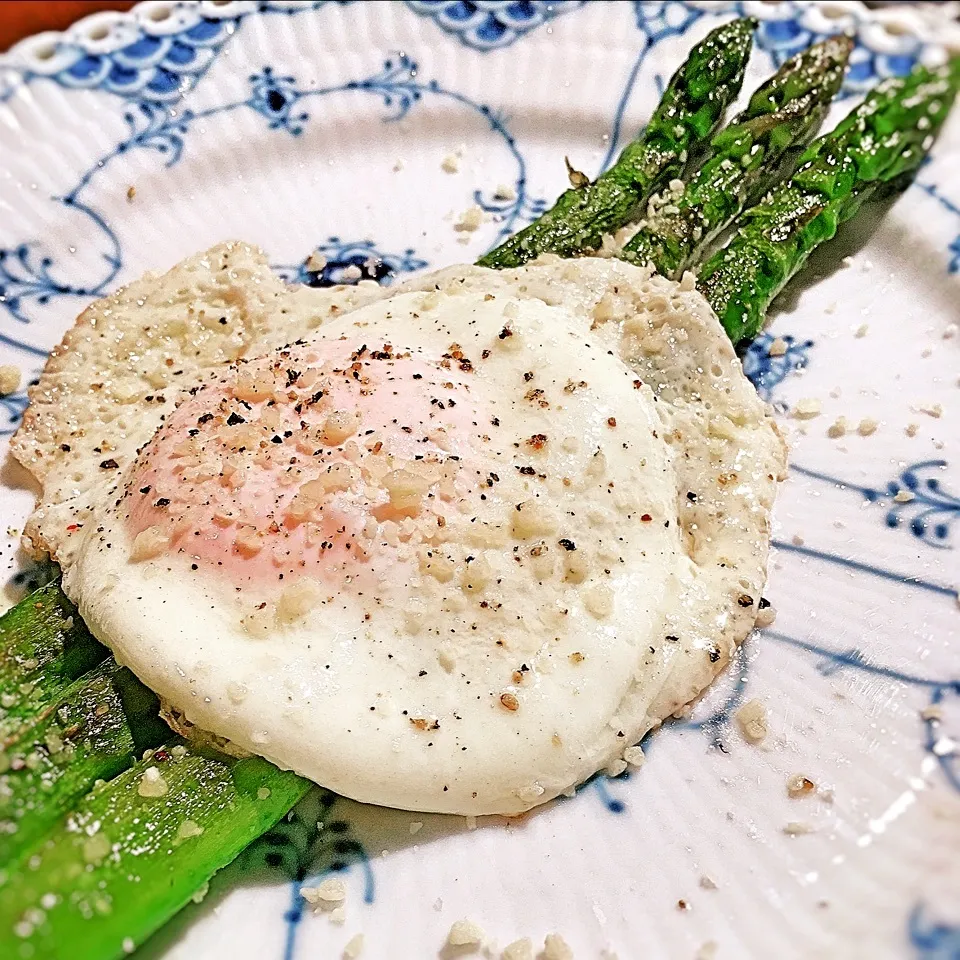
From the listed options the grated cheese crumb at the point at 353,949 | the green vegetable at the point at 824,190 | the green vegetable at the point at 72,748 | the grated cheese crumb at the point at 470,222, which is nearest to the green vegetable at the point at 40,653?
the green vegetable at the point at 72,748

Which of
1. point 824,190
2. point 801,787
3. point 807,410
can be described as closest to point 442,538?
point 801,787

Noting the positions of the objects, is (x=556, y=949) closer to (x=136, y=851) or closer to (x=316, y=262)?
(x=136, y=851)

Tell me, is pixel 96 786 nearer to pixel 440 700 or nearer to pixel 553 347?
pixel 440 700

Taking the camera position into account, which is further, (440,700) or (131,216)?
(131,216)

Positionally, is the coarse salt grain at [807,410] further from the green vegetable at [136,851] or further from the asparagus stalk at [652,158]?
the green vegetable at [136,851]

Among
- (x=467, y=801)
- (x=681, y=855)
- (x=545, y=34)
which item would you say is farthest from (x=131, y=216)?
(x=681, y=855)
